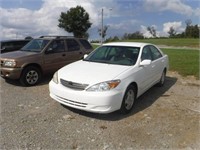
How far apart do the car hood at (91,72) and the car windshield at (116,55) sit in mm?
314

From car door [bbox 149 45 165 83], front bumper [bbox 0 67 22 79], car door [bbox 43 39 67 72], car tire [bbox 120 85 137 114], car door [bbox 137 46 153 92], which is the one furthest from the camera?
car door [bbox 43 39 67 72]

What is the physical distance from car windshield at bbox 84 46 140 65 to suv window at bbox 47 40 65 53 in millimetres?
2168

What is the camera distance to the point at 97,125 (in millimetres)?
4254

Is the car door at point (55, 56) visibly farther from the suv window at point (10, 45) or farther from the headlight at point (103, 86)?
the suv window at point (10, 45)

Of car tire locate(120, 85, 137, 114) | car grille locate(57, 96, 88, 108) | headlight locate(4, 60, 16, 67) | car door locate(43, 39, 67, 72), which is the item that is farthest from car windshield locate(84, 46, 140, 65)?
headlight locate(4, 60, 16, 67)

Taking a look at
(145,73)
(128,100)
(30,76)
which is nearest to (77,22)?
(30,76)

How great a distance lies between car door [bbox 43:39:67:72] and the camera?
757 cm

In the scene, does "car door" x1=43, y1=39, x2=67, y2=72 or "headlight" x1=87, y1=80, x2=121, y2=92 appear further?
"car door" x1=43, y1=39, x2=67, y2=72

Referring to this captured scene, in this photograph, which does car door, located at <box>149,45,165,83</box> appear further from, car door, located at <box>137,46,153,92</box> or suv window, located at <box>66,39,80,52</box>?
suv window, located at <box>66,39,80,52</box>

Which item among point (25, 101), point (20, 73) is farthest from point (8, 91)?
→ point (25, 101)

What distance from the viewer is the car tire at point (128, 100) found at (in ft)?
15.2

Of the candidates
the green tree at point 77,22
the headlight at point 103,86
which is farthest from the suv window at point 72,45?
the green tree at point 77,22

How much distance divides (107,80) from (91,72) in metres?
0.53

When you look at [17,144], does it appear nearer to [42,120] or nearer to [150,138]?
[42,120]
